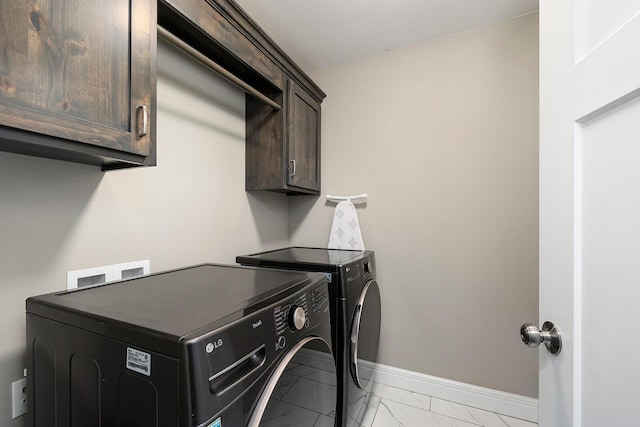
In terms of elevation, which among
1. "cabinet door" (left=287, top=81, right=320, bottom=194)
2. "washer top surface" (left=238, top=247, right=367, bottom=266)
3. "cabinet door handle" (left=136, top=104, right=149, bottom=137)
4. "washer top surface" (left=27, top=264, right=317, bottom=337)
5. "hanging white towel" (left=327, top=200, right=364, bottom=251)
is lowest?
"washer top surface" (left=238, top=247, right=367, bottom=266)

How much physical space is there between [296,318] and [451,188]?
1499mm

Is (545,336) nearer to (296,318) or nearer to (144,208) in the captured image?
(296,318)

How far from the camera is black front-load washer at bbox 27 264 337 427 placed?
1.65ft

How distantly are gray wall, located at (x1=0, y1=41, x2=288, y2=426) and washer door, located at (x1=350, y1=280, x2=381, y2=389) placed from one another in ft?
2.71

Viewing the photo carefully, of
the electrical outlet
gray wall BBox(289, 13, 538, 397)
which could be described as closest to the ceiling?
gray wall BBox(289, 13, 538, 397)

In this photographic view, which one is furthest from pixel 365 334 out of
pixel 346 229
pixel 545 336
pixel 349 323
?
pixel 545 336

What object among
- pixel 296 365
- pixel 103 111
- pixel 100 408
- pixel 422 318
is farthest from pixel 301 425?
pixel 422 318

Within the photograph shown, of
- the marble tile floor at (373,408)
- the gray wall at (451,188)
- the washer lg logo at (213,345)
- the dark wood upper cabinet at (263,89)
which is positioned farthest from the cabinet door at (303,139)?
the washer lg logo at (213,345)

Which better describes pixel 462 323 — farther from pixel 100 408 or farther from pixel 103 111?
pixel 103 111

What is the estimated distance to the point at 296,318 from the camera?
77 cm

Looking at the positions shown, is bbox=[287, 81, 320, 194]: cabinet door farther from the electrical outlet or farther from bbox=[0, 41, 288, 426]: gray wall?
the electrical outlet

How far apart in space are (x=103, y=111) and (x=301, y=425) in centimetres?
106

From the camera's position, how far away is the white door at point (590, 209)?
1.65ft

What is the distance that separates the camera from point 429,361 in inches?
74.6
